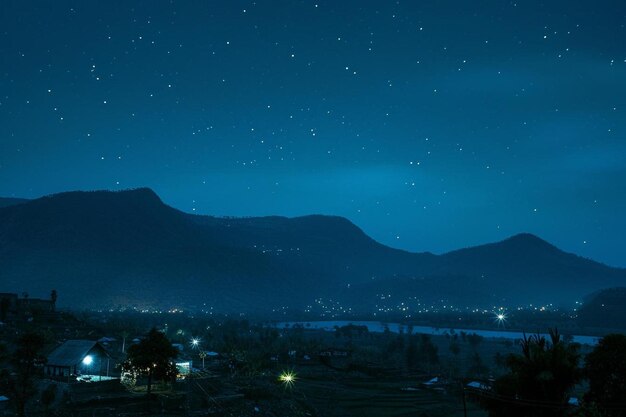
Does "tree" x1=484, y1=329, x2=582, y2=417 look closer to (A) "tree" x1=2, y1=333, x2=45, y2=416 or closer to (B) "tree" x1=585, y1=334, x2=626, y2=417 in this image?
(B) "tree" x1=585, y1=334, x2=626, y2=417

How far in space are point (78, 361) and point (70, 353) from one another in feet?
7.41

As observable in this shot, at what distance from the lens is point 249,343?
109m

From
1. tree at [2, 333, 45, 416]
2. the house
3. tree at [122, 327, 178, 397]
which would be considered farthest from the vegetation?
the house

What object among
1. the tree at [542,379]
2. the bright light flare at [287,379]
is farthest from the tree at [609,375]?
the bright light flare at [287,379]

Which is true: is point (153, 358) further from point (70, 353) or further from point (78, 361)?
point (70, 353)

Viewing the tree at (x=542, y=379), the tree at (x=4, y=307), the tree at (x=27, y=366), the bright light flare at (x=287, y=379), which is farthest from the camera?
the tree at (x=4, y=307)

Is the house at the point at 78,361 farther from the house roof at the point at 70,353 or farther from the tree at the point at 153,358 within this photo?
the tree at the point at 153,358

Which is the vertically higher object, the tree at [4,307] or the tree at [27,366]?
the tree at [4,307]

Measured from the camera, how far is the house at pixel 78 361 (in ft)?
165

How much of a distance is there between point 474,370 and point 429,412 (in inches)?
1424

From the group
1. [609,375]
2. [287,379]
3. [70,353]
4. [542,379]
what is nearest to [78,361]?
[70,353]

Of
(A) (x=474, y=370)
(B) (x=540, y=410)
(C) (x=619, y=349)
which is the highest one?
(C) (x=619, y=349)

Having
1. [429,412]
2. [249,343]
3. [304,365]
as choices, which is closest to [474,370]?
[304,365]

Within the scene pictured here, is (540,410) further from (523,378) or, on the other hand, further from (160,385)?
(160,385)
